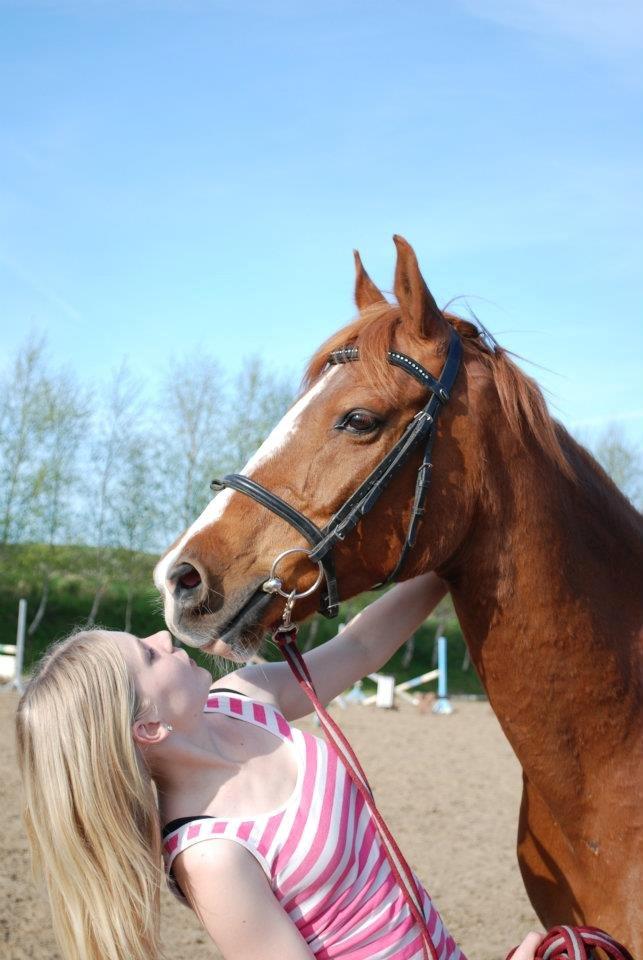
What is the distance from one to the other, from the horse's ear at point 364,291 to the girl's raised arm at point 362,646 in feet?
3.06

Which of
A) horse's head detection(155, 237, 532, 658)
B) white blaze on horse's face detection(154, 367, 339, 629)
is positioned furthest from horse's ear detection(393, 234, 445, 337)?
white blaze on horse's face detection(154, 367, 339, 629)

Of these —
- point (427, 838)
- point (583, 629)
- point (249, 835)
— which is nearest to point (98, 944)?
point (249, 835)

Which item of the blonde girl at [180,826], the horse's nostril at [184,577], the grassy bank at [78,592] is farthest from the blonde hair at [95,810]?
the grassy bank at [78,592]

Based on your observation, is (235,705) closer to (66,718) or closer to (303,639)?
(66,718)

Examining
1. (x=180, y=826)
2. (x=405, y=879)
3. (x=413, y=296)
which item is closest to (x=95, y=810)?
(x=180, y=826)

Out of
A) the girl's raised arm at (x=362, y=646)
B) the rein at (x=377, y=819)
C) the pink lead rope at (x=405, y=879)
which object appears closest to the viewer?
the pink lead rope at (x=405, y=879)

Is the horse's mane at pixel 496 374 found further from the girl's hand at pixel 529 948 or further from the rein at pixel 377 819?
the girl's hand at pixel 529 948

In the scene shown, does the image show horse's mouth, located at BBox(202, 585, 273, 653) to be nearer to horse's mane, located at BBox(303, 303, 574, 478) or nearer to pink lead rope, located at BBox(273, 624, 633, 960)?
pink lead rope, located at BBox(273, 624, 633, 960)

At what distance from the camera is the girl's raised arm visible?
8.64ft

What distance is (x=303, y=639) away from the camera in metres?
30.5

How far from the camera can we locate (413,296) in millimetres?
2338

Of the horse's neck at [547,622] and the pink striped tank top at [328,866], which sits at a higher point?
the horse's neck at [547,622]

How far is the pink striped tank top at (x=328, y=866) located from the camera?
6.31 ft

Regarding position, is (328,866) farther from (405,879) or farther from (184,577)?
(184,577)
